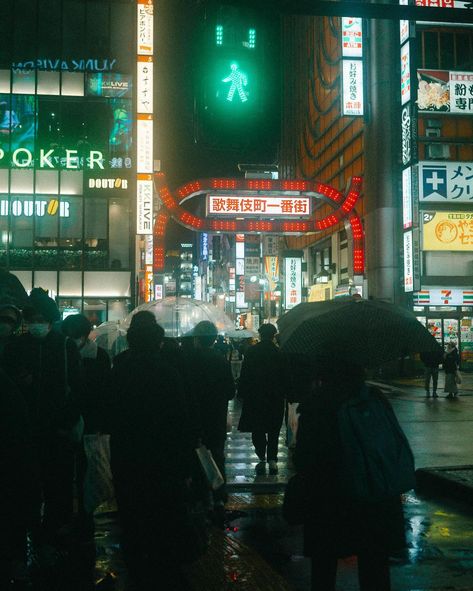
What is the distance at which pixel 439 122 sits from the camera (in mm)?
35469

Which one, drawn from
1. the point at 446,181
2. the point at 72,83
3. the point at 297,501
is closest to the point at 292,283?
the point at 446,181

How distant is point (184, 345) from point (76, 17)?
32006mm

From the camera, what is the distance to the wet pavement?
17.8 feet

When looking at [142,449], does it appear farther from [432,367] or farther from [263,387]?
[432,367]


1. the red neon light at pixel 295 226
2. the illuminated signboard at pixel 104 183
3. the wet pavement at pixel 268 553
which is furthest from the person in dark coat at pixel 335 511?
the illuminated signboard at pixel 104 183

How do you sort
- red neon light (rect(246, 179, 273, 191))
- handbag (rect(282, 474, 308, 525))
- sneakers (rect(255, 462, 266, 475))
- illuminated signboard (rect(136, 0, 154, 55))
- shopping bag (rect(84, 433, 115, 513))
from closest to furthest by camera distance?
1. handbag (rect(282, 474, 308, 525))
2. shopping bag (rect(84, 433, 115, 513))
3. sneakers (rect(255, 462, 266, 475))
4. red neon light (rect(246, 179, 273, 191))
5. illuminated signboard (rect(136, 0, 154, 55))

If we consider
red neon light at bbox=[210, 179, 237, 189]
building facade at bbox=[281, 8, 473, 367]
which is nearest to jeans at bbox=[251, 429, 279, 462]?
red neon light at bbox=[210, 179, 237, 189]

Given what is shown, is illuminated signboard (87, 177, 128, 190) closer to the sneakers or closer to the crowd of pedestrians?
the sneakers

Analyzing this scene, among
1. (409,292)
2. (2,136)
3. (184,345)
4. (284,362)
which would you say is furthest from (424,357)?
(2,136)

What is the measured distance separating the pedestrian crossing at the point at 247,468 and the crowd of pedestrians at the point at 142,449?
146 centimetres

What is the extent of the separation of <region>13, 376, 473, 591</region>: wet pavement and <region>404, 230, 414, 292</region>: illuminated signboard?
22540 millimetres

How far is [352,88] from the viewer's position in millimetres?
33531

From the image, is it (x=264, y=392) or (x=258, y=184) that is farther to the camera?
(x=258, y=184)

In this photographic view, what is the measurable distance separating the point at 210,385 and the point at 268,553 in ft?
7.21
